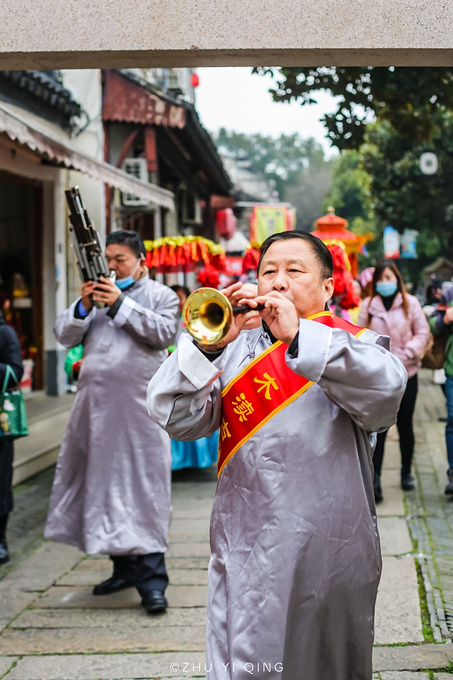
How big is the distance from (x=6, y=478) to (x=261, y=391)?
3.54 m

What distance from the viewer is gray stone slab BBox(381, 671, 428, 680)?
3680mm

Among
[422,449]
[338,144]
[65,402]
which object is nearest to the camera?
[338,144]

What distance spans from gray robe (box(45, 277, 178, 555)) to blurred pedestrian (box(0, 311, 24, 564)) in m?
0.91

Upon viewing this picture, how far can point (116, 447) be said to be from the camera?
188 inches

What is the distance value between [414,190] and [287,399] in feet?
68.9

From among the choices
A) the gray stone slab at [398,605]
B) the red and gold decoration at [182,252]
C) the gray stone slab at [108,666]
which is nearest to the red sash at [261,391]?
the gray stone slab at [108,666]

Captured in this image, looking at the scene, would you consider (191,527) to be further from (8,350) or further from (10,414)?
(8,350)

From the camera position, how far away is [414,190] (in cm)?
2259

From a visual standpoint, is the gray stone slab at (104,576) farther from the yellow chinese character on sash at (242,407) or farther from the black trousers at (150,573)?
the yellow chinese character on sash at (242,407)

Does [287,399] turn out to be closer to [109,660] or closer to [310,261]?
[310,261]

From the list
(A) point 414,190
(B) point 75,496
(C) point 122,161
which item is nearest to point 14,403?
(B) point 75,496

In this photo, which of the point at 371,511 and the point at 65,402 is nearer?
the point at 371,511

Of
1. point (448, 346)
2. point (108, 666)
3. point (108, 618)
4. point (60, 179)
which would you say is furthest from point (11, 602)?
point (60, 179)

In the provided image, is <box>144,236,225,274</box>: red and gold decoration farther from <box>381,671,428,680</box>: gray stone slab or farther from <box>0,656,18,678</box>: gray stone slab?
<box>381,671,428,680</box>: gray stone slab
